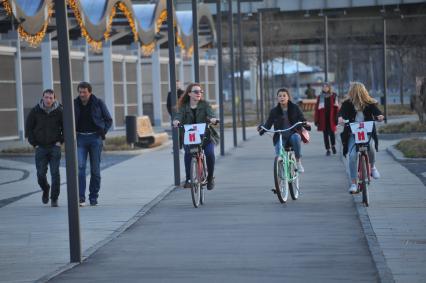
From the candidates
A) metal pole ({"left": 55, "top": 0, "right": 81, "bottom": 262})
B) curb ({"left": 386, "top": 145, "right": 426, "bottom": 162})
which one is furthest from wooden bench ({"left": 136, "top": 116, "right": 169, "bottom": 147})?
metal pole ({"left": 55, "top": 0, "right": 81, "bottom": 262})

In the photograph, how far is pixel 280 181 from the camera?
50.3 ft

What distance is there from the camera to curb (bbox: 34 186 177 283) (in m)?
9.54

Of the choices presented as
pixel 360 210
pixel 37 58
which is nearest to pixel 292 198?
pixel 360 210

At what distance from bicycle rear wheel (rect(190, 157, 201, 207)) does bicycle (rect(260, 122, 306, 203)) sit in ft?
3.34

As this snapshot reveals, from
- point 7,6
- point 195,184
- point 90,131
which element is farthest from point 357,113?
point 7,6

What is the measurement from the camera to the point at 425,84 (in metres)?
30.5

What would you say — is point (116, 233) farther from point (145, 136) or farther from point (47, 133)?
point (145, 136)

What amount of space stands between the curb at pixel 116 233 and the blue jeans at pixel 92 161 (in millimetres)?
772

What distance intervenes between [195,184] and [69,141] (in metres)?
4.99

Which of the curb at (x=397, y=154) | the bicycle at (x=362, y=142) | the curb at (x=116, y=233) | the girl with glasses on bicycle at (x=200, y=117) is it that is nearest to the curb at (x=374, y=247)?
the bicycle at (x=362, y=142)

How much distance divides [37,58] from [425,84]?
14502 millimetres

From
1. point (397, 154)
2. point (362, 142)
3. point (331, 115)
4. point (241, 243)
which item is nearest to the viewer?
point (241, 243)

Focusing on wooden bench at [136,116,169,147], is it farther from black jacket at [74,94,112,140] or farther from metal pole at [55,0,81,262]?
metal pole at [55,0,81,262]

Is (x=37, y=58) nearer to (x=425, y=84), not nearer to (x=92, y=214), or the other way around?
(x=425, y=84)
